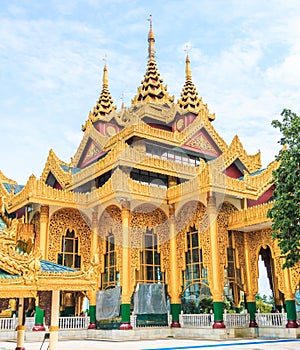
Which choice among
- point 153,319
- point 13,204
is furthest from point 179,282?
point 13,204

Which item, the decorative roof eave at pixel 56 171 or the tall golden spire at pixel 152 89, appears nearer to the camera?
the decorative roof eave at pixel 56 171

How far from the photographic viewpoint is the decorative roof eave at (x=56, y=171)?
17031 millimetres

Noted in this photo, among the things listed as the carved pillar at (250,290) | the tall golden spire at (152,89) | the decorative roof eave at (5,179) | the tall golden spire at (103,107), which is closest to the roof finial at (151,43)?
the tall golden spire at (152,89)

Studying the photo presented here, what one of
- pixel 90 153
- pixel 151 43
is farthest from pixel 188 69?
pixel 90 153

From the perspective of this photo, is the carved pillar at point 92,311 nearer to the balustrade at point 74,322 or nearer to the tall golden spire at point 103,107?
the balustrade at point 74,322

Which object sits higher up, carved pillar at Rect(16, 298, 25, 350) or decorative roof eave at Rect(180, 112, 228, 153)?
decorative roof eave at Rect(180, 112, 228, 153)

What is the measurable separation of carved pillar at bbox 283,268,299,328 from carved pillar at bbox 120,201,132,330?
4.59m

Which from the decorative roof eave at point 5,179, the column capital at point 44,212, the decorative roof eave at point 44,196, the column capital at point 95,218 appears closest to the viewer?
the decorative roof eave at point 44,196

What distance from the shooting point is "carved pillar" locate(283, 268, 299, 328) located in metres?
12.4

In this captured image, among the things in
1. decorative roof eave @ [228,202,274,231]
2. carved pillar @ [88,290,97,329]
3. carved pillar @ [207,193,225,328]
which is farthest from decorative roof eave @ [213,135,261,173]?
carved pillar @ [88,290,97,329]

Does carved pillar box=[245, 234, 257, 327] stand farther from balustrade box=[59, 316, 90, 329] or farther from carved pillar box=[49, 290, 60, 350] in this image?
carved pillar box=[49, 290, 60, 350]

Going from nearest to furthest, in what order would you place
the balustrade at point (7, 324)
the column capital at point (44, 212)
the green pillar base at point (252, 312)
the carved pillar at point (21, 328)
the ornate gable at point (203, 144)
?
the carved pillar at point (21, 328) < the balustrade at point (7, 324) < the green pillar base at point (252, 312) < the column capital at point (44, 212) < the ornate gable at point (203, 144)

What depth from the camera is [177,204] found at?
14.7m

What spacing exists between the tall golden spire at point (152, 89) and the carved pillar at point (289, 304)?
10.2 meters
